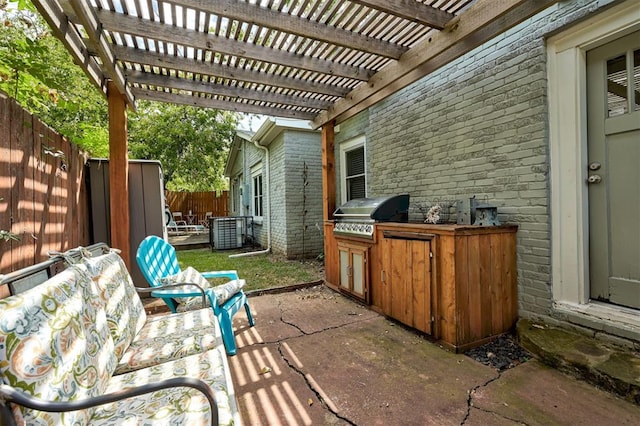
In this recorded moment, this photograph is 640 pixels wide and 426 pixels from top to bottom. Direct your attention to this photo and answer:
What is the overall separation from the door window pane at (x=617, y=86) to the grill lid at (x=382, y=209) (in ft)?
6.31

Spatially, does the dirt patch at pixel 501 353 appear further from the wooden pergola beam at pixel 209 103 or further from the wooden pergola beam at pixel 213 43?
the wooden pergola beam at pixel 209 103

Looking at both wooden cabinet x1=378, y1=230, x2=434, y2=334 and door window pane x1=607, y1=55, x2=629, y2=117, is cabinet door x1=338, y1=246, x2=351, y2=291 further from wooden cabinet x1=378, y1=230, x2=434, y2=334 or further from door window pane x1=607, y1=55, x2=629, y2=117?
door window pane x1=607, y1=55, x2=629, y2=117

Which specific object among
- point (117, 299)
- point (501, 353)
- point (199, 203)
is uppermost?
point (199, 203)

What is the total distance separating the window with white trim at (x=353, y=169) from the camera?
5.41 m

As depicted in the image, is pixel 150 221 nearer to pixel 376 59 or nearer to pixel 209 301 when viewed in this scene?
pixel 209 301

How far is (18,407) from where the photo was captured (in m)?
0.88

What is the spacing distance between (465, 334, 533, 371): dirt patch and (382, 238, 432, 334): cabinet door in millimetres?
421

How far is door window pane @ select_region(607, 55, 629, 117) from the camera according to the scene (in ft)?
7.54

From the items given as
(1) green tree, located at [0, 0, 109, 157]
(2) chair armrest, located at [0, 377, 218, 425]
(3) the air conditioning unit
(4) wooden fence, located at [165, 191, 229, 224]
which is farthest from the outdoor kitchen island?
(4) wooden fence, located at [165, 191, 229, 224]

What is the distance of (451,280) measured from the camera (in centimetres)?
248

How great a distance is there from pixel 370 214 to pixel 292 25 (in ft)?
6.70

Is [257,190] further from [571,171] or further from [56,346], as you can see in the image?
[56,346]

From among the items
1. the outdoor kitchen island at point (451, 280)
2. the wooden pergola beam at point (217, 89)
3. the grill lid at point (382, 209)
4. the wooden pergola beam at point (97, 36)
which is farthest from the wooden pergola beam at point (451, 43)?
the wooden pergola beam at point (97, 36)

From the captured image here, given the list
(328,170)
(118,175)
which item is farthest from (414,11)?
(118,175)
